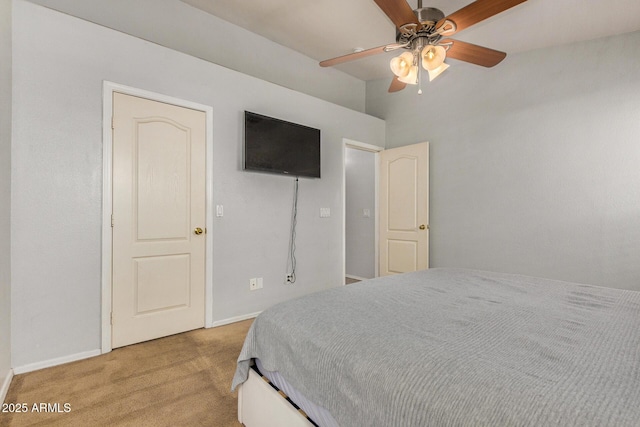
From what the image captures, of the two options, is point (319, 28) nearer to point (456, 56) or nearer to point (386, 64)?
point (386, 64)

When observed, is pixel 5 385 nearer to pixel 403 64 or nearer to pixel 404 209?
pixel 403 64

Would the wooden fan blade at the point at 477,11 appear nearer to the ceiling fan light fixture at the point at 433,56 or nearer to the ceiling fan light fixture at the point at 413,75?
the ceiling fan light fixture at the point at 433,56

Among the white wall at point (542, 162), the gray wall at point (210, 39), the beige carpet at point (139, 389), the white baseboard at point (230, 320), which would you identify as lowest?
the beige carpet at point (139, 389)

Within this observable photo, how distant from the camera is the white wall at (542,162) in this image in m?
2.73

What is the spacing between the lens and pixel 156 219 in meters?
2.58

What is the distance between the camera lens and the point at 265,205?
325 centimetres

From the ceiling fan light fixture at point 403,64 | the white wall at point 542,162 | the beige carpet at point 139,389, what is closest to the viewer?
the beige carpet at point 139,389

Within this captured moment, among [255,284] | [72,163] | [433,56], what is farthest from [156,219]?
[433,56]

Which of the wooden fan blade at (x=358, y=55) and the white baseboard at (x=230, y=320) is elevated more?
the wooden fan blade at (x=358, y=55)

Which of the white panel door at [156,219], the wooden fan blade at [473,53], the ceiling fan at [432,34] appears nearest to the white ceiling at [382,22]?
the wooden fan blade at [473,53]

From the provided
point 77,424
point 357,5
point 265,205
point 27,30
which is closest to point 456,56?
point 357,5

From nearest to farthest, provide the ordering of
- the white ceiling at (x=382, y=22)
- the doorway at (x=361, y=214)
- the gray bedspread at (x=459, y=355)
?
1. the gray bedspread at (x=459, y=355)
2. the white ceiling at (x=382, y=22)
3. the doorway at (x=361, y=214)

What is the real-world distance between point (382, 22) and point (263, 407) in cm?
340

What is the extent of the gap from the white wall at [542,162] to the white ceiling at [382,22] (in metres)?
0.20
